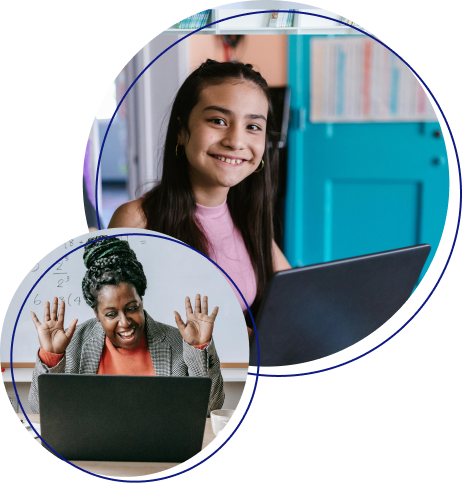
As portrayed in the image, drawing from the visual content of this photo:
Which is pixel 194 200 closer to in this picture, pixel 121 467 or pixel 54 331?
pixel 54 331

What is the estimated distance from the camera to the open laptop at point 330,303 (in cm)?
189

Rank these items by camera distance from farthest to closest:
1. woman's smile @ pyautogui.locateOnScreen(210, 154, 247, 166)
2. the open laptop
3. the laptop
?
1. woman's smile @ pyautogui.locateOnScreen(210, 154, 247, 166)
2. the open laptop
3. the laptop

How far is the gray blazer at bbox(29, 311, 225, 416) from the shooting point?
179 centimetres

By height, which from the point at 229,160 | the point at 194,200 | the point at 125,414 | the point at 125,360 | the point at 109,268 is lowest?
the point at 125,414

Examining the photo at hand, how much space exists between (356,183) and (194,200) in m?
0.55

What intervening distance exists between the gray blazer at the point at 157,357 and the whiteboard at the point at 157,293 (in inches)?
1.1

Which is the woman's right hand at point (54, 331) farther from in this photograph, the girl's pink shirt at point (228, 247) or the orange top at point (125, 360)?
the girl's pink shirt at point (228, 247)

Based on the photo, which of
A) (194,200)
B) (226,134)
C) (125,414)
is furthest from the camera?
(194,200)

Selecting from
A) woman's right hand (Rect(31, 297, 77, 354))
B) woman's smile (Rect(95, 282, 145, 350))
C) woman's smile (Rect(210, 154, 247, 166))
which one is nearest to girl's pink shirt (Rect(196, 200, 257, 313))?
woman's smile (Rect(210, 154, 247, 166))

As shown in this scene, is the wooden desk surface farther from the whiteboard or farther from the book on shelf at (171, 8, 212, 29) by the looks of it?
the book on shelf at (171, 8, 212, 29)

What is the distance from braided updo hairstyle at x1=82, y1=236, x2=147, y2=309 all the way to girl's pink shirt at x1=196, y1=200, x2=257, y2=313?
1.14 feet

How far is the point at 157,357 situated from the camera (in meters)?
1.80

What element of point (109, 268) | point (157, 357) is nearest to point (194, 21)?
point (109, 268)

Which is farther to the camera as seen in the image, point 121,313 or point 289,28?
point 289,28
